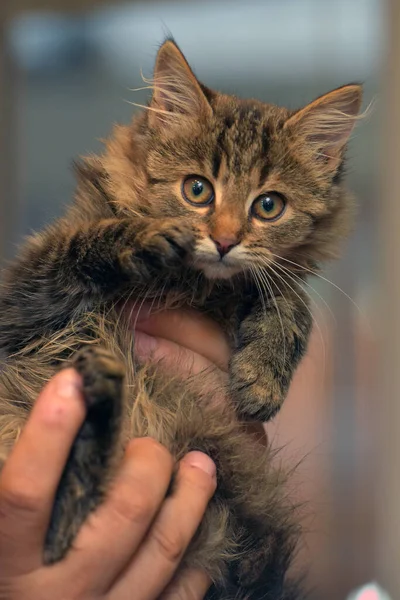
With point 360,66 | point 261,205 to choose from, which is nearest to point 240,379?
point 261,205

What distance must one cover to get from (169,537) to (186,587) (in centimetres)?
14

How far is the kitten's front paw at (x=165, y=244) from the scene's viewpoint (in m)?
1.07

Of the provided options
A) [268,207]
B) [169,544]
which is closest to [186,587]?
[169,544]

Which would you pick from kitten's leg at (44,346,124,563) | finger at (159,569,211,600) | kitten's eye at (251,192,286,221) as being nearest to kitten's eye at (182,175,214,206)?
kitten's eye at (251,192,286,221)

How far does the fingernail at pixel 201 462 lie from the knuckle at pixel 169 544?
122mm

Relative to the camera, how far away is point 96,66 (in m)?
2.94

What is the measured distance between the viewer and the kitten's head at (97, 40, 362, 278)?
1.28 metres

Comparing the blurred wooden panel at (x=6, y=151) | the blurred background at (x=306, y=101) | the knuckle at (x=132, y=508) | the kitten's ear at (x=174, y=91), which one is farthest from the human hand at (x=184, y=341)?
the blurred wooden panel at (x=6, y=151)

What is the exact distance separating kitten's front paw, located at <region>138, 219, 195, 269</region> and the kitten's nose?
0.11m

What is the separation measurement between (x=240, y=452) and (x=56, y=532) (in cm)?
41

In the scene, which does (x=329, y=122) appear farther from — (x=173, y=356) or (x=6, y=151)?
(x=6, y=151)

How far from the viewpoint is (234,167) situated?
131 cm

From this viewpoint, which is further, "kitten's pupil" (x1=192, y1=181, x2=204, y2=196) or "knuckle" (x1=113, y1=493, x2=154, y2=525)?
"kitten's pupil" (x1=192, y1=181, x2=204, y2=196)

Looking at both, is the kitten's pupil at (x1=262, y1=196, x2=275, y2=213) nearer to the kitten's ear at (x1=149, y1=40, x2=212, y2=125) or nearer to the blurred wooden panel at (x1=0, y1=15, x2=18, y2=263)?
the kitten's ear at (x1=149, y1=40, x2=212, y2=125)
